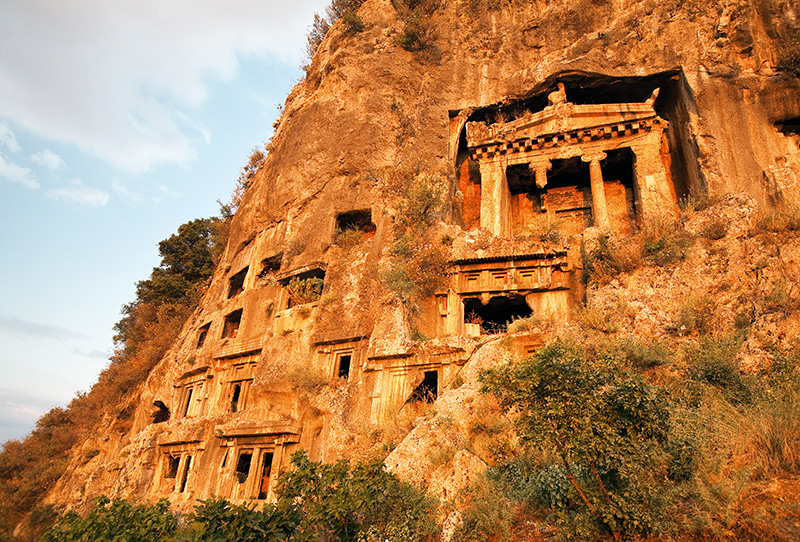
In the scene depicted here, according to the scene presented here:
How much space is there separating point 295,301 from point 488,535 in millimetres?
11677

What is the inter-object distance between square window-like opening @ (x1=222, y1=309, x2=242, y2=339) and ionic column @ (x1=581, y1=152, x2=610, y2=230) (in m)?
13.2

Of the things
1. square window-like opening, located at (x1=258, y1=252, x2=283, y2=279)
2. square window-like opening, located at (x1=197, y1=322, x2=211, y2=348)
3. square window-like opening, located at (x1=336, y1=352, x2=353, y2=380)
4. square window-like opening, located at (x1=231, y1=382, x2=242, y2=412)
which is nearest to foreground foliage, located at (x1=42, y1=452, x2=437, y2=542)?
square window-like opening, located at (x1=336, y1=352, x2=353, y2=380)

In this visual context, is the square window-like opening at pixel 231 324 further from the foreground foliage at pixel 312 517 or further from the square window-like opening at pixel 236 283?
the foreground foliage at pixel 312 517

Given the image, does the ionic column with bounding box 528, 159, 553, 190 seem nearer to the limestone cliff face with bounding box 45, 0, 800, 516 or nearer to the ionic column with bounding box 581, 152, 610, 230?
the limestone cliff face with bounding box 45, 0, 800, 516

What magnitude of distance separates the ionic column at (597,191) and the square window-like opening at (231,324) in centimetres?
1325

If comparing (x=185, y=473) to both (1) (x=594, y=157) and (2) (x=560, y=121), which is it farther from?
(2) (x=560, y=121)

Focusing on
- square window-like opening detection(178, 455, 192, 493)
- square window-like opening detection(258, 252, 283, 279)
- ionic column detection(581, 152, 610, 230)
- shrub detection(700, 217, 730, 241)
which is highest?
ionic column detection(581, 152, 610, 230)

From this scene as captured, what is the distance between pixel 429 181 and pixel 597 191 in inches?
215

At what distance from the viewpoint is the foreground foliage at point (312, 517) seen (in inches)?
223

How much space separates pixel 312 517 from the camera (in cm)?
603

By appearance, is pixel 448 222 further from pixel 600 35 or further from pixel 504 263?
pixel 600 35

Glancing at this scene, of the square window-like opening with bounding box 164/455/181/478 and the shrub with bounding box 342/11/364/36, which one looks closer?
the square window-like opening with bounding box 164/455/181/478

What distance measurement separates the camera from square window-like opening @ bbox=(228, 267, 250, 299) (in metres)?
20.9

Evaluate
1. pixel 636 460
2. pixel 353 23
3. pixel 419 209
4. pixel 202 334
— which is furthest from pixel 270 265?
pixel 636 460
